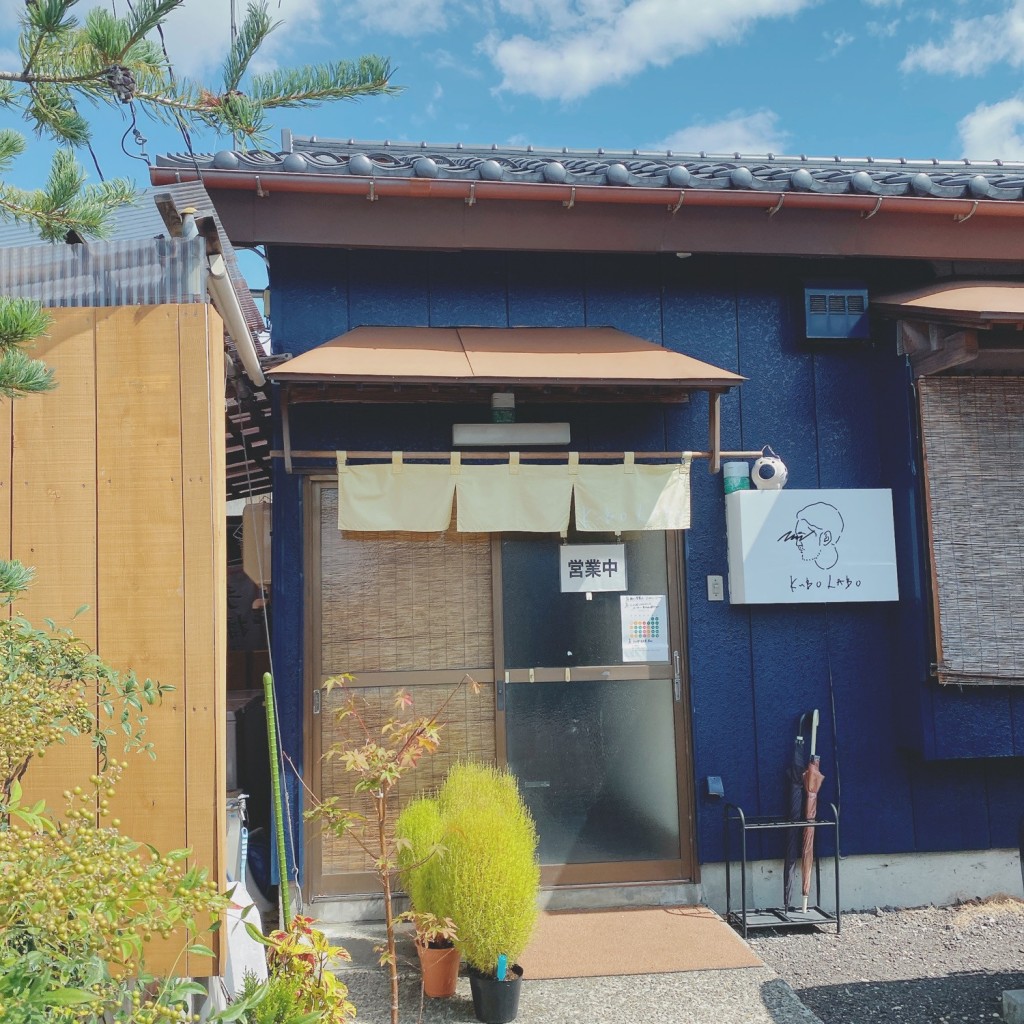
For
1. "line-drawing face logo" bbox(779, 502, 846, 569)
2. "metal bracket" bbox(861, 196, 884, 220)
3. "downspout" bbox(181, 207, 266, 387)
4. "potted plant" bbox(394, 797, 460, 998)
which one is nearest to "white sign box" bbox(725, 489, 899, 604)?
"line-drawing face logo" bbox(779, 502, 846, 569)

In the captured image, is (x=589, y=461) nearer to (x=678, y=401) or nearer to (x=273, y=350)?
(x=678, y=401)

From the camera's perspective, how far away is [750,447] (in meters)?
5.88

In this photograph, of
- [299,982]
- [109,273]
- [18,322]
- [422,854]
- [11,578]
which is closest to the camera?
[18,322]

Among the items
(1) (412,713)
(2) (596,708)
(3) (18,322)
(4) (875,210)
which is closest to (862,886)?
(2) (596,708)

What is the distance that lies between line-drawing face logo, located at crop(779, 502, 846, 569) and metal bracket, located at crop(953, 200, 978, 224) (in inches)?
79.0

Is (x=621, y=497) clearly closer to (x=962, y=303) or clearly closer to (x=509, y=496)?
(x=509, y=496)

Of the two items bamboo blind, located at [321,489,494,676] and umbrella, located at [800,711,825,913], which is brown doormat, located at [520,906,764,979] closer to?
umbrella, located at [800,711,825,913]

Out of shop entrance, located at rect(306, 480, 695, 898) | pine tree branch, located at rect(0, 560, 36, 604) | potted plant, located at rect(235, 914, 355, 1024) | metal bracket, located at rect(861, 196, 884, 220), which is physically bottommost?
potted plant, located at rect(235, 914, 355, 1024)

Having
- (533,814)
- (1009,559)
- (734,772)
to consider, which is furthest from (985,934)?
(533,814)

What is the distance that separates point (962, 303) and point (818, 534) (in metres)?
1.59

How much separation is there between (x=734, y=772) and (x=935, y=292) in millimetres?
3284

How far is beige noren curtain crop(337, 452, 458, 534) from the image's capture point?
518 cm

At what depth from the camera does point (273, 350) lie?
18.4 ft

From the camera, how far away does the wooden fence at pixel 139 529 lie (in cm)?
311
